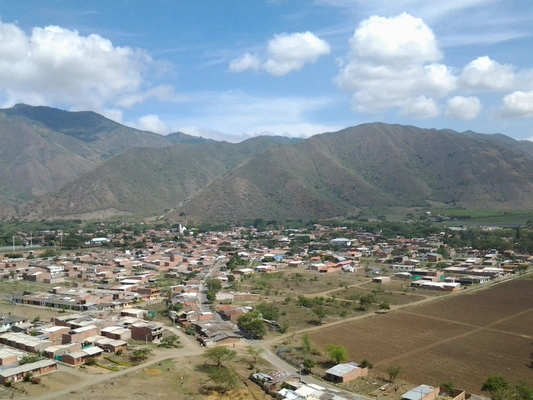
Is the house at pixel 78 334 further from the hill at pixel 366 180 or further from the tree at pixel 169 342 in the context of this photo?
the hill at pixel 366 180

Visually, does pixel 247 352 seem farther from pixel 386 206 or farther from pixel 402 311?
pixel 386 206

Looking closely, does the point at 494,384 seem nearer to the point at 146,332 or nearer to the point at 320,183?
the point at 146,332

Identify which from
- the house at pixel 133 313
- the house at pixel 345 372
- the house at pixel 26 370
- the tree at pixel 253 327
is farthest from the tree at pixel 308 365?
the house at pixel 133 313

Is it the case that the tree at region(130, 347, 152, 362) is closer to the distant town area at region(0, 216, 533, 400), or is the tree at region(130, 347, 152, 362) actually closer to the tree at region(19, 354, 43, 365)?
the distant town area at region(0, 216, 533, 400)

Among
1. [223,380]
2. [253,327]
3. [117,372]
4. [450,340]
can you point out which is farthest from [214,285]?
[223,380]

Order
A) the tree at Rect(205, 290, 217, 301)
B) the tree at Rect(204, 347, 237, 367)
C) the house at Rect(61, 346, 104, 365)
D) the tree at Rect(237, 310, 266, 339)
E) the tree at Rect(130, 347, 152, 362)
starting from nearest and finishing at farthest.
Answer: the tree at Rect(204, 347, 237, 367), the house at Rect(61, 346, 104, 365), the tree at Rect(130, 347, 152, 362), the tree at Rect(237, 310, 266, 339), the tree at Rect(205, 290, 217, 301)

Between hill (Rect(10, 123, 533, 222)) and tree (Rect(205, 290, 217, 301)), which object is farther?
hill (Rect(10, 123, 533, 222))

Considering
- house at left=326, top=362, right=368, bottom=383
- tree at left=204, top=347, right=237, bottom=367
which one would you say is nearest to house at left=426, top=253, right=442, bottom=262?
house at left=326, top=362, right=368, bottom=383
